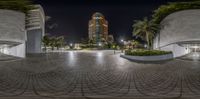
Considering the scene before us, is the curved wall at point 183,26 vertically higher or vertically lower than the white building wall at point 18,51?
higher

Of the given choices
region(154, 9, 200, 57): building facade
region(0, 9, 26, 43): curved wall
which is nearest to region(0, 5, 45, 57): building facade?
region(0, 9, 26, 43): curved wall

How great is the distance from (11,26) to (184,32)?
31482mm

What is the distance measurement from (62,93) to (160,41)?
3931 cm

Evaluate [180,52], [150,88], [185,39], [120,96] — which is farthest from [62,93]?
[185,39]

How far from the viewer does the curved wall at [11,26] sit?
107 feet

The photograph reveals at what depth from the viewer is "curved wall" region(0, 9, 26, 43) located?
32.7m

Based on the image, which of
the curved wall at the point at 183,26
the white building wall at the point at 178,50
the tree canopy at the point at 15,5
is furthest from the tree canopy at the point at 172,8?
the tree canopy at the point at 15,5

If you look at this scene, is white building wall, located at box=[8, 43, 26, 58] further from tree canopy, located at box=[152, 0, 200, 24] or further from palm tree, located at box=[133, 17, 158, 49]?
tree canopy, located at box=[152, 0, 200, 24]

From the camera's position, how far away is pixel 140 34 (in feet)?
149

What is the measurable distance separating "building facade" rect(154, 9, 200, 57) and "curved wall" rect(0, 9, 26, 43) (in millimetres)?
27613

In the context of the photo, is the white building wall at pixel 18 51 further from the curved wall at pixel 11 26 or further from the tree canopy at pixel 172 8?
the tree canopy at pixel 172 8

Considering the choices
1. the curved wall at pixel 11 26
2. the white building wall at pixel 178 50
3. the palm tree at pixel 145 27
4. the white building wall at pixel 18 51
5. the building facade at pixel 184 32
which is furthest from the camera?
the palm tree at pixel 145 27

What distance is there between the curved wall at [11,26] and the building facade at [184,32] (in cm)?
2761

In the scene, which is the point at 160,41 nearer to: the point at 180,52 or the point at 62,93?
the point at 180,52
